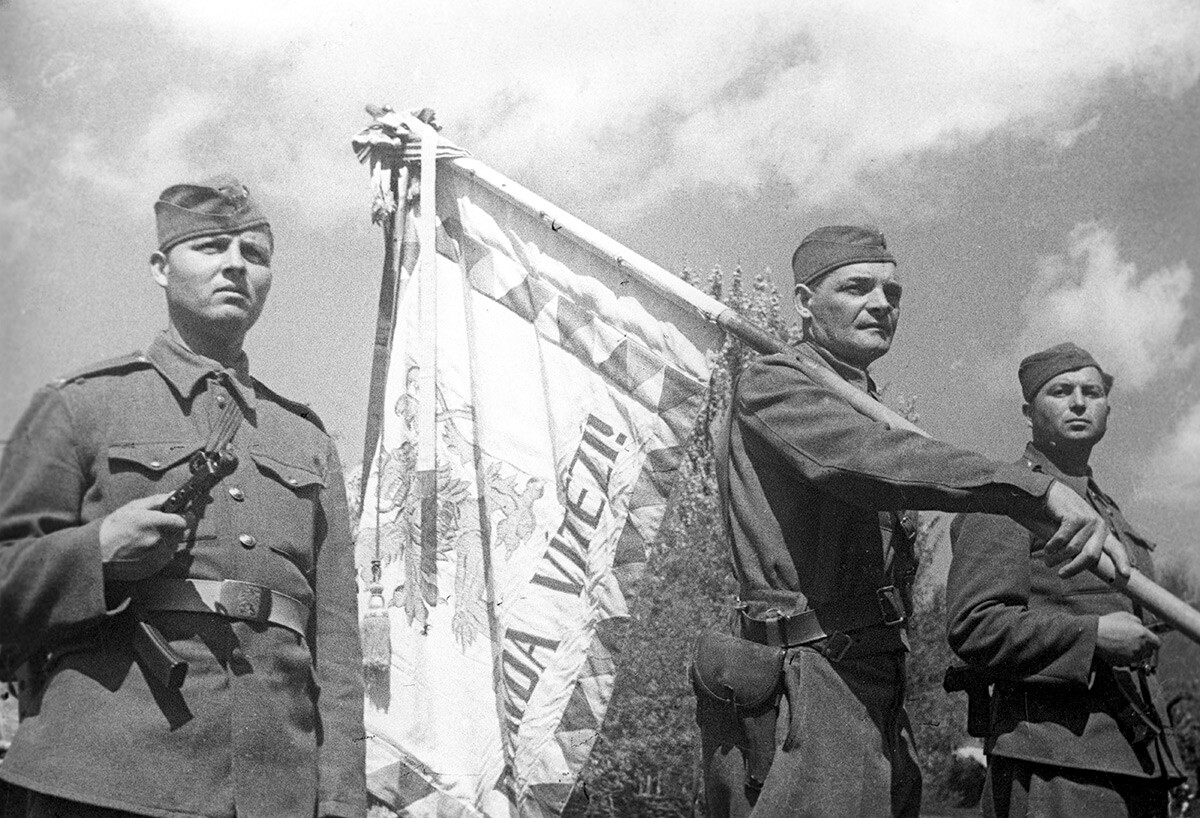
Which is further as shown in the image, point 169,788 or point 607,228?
point 607,228

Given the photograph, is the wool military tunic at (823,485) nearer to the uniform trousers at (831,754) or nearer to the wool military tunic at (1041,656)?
the uniform trousers at (831,754)

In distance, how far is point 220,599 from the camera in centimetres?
234

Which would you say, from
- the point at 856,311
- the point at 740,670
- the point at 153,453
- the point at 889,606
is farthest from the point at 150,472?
the point at 856,311

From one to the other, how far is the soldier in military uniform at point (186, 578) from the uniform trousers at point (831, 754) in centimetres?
80

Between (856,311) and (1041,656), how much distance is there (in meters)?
0.92

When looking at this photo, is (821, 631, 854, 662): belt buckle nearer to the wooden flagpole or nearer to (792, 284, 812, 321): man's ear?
the wooden flagpole

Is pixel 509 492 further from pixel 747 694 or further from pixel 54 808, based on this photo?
pixel 54 808

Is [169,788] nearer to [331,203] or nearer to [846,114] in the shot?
[331,203]

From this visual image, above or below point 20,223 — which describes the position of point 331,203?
above

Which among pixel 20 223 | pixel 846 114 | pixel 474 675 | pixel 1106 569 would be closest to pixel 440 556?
pixel 474 675

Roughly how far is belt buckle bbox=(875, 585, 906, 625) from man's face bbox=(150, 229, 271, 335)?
1440mm

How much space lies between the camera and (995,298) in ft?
12.6

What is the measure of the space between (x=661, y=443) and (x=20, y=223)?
5.17 ft

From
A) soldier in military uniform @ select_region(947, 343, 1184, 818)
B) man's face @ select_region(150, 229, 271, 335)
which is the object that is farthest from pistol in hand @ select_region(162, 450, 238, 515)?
soldier in military uniform @ select_region(947, 343, 1184, 818)
